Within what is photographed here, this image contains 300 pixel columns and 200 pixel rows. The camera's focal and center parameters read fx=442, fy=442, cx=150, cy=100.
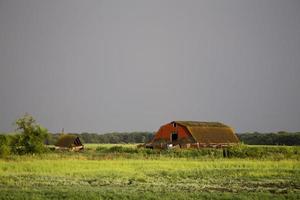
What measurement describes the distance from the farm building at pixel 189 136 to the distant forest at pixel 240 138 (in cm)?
1492

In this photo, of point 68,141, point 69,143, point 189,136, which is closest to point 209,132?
point 189,136

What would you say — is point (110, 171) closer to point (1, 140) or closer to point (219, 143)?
point (1, 140)

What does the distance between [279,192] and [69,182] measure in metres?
10.7

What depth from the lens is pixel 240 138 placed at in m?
105

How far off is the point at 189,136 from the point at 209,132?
4.64 metres

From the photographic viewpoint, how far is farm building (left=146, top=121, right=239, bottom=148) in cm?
5647

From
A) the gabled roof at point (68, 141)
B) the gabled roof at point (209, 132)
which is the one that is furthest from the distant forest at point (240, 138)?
the gabled roof at point (209, 132)

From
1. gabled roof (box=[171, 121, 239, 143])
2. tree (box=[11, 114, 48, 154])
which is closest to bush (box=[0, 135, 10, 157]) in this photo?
tree (box=[11, 114, 48, 154])

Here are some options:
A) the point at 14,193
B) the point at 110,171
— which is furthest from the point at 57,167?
the point at 14,193

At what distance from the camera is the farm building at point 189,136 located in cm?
5647

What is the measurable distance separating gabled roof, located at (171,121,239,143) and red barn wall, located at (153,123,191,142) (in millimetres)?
581

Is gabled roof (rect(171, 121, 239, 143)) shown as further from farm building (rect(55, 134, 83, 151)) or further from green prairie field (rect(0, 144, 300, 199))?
green prairie field (rect(0, 144, 300, 199))

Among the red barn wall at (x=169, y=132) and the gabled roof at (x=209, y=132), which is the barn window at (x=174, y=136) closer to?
the red barn wall at (x=169, y=132)

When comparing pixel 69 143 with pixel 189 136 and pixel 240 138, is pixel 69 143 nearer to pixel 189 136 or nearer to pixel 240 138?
pixel 189 136
